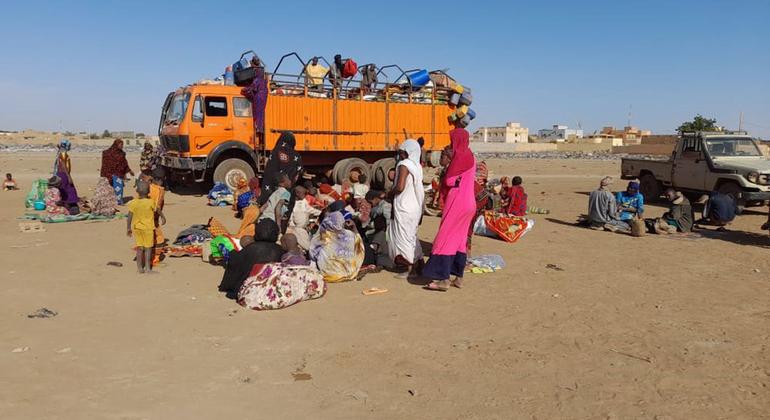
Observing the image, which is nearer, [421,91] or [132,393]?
[132,393]

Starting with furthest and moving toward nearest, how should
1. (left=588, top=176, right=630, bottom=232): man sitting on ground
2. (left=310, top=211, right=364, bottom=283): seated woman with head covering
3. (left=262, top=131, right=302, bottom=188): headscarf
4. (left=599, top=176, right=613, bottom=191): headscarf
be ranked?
(left=588, top=176, right=630, bottom=232): man sitting on ground < (left=599, top=176, right=613, bottom=191): headscarf < (left=262, top=131, right=302, bottom=188): headscarf < (left=310, top=211, right=364, bottom=283): seated woman with head covering

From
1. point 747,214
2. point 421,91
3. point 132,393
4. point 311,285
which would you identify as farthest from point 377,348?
point 421,91

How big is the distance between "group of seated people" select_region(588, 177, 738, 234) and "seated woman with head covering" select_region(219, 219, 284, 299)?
658 cm

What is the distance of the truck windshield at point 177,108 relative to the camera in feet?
43.3

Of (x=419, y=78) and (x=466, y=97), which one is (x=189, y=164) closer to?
(x=419, y=78)

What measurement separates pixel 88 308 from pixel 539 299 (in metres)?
4.43

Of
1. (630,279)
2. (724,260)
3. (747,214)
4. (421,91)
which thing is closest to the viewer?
(630,279)

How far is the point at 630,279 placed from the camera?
6621mm

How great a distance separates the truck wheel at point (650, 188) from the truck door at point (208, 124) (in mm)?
10399

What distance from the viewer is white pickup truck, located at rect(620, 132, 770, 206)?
11.2 meters

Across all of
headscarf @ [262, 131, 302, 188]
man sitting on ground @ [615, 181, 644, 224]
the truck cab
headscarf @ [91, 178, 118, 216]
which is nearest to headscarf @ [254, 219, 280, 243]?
headscarf @ [262, 131, 302, 188]

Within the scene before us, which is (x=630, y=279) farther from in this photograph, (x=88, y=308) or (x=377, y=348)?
(x=88, y=308)

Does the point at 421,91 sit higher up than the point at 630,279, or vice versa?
the point at 421,91

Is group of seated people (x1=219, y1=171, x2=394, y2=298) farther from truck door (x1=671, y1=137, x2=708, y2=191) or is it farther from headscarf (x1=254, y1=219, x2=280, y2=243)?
truck door (x1=671, y1=137, x2=708, y2=191)
